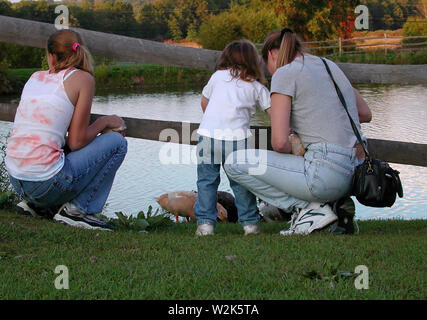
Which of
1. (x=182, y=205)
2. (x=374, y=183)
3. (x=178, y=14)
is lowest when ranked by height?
(x=182, y=205)

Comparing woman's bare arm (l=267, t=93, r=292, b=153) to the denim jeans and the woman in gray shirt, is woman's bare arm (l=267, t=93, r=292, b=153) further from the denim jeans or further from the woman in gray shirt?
the denim jeans

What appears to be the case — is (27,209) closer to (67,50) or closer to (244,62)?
(67,50)

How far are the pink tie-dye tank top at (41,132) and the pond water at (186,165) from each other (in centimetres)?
318

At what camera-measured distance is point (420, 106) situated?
10.4 meters

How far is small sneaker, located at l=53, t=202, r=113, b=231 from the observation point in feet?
12.6

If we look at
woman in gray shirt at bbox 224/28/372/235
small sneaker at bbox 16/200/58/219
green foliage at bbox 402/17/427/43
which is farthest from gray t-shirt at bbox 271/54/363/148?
green foliage at bbox 402/17/427/43

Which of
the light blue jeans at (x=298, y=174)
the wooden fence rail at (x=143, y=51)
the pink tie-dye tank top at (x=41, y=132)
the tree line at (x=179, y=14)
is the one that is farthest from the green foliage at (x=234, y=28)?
the light blue jeans at (x=298, y=174)

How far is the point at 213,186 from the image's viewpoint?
3926 millimetres

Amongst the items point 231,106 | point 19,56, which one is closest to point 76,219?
point 231,106

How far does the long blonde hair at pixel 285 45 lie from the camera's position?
3.65 metres

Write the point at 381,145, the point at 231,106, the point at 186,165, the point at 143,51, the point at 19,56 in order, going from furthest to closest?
the point at 19,56 < the point at 186,165 < the point at 143,51 < the point at 381,145 < the point at 231,106

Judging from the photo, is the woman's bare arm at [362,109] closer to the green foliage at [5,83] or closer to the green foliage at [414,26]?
the green foliage at [5,83]

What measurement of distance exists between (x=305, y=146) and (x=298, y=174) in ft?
0.63
